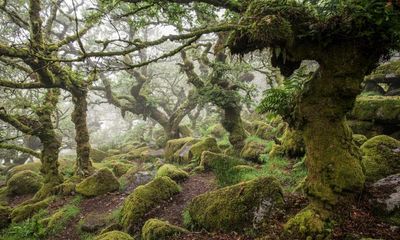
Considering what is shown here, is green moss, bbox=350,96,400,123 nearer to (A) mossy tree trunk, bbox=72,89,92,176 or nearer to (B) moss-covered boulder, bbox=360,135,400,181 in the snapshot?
(B) moss-covered boulder, bbox=360,135,400,181

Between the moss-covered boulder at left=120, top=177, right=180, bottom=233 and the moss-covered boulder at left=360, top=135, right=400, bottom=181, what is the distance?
18.7 ft

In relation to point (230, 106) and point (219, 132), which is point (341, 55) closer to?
point (230, 106)

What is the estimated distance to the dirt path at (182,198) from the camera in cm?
842

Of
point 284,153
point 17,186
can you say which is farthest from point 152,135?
point 284,153

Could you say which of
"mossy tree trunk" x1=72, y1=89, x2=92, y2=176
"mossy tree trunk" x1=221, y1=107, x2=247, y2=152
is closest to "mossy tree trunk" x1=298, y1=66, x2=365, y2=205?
"mossy tree trunk" x1=221, y1=107, x2=247, y2=152

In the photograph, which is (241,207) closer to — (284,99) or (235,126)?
(284,99)

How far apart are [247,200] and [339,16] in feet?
13.0

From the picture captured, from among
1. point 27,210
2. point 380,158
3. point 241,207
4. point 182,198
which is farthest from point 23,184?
point 380,158

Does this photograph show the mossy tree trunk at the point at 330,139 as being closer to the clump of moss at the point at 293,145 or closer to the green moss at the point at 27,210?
the clump of moss at the point at 293,145

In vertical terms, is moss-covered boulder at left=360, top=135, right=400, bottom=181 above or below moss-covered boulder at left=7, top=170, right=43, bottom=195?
above

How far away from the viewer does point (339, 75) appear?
16.4 feet

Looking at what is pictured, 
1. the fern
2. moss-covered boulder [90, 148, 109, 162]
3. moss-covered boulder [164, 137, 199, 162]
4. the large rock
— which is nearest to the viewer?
the large rock

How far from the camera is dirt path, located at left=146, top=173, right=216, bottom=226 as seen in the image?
27.6 ft

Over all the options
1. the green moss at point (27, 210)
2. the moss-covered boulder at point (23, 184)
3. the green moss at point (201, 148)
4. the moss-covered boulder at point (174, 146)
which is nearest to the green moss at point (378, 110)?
the green moss at point (201, 148)
